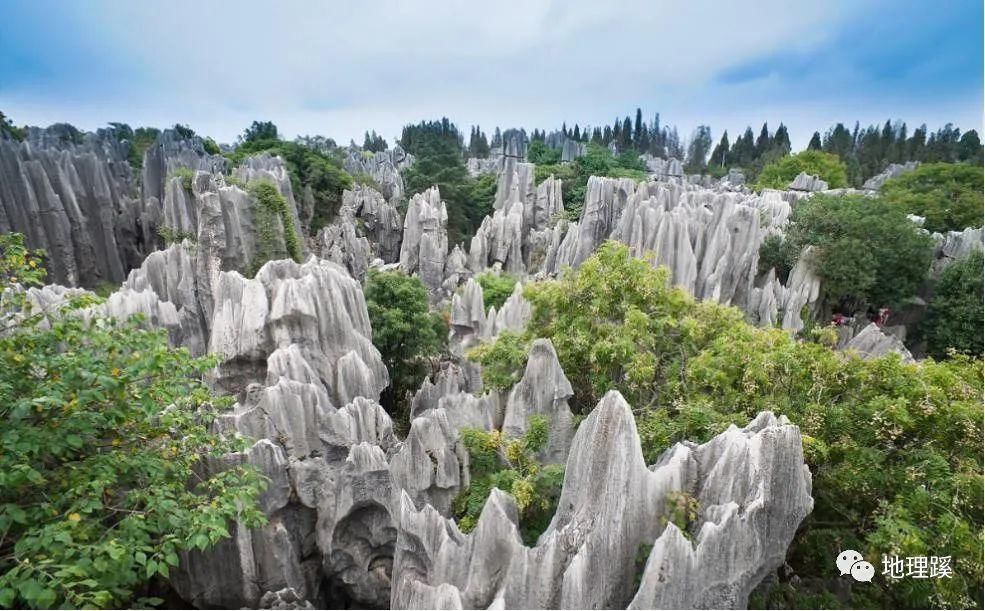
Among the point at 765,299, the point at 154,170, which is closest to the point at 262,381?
the point at 765,299

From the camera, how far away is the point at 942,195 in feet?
103

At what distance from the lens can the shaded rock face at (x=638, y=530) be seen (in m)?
4.59

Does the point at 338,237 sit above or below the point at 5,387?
above

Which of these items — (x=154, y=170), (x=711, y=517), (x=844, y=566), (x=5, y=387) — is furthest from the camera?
(x=154, y=170)

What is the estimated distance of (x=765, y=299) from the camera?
19.5 m

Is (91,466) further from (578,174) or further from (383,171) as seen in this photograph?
(383,171)

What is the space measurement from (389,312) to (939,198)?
3395 cm

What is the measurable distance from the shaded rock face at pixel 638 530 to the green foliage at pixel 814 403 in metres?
1.81

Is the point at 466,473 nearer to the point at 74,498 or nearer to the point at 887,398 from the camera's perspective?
the point at 74,498

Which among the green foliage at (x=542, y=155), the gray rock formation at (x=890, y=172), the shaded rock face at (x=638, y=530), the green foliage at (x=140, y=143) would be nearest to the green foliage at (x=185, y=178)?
the green foliage at (x=140, y=143)

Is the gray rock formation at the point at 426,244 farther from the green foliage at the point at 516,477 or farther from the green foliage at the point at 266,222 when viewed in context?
the green foliage at the point at 516,477

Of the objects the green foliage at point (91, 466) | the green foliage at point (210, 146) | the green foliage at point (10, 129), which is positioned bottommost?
the green foliage at point (91, 466)

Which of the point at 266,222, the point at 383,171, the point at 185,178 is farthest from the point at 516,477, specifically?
the point at 383,171

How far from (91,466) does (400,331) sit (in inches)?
396
